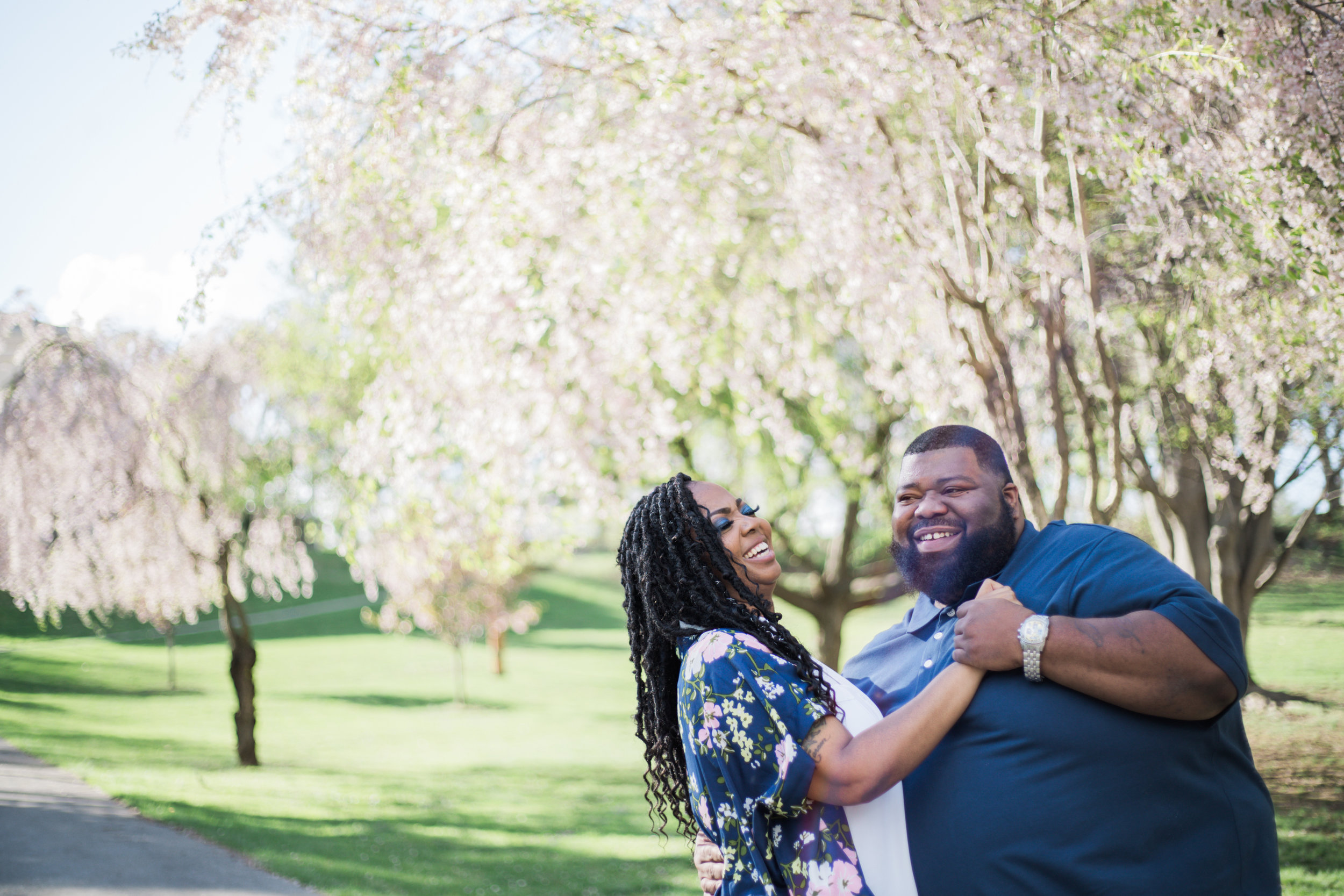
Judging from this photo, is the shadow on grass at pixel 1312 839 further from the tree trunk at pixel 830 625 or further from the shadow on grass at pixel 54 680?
the shadow on grass at pixel 54 680

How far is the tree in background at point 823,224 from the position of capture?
5.12 m

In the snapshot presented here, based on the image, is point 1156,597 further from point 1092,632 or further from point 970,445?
point 970,445

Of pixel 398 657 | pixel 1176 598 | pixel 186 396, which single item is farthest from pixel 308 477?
pixel 1176 598

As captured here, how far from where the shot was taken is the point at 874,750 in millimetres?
2061

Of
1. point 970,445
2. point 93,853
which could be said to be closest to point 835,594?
point 93,853

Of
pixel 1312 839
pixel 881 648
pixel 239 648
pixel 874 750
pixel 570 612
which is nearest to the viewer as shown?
pixel 874 750

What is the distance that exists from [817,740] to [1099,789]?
0.68m

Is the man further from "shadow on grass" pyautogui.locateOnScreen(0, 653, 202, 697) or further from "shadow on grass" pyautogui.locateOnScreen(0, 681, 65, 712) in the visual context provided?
"shadow on grass" pyautogui.locateOnScreen(0, 653, 202, 697)

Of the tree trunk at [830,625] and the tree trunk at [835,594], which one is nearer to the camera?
the tree trunk at [835,594]

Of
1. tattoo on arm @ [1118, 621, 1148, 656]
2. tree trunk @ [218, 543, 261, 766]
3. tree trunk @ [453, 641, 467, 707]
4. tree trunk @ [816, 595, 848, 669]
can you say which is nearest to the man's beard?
tattoo on arm @ [1118, 621, 1148, 656]

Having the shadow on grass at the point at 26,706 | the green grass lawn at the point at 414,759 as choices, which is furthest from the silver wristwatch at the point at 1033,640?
the shadow on grass at the point at 26,706

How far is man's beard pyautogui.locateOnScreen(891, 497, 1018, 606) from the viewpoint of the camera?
265 centimetres

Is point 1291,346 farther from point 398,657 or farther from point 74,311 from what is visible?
point 398,657

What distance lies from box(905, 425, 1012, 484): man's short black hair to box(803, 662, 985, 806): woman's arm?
0.83 m
